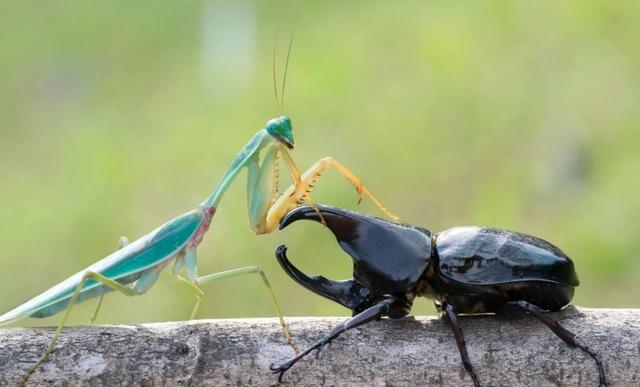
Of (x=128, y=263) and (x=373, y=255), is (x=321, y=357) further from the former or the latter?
(x=128, y=263)

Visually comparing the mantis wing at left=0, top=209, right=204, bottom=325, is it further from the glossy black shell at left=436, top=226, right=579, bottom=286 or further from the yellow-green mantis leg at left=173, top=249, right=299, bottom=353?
the glossy black shell at left=436, top=226, right=579, bottom=286

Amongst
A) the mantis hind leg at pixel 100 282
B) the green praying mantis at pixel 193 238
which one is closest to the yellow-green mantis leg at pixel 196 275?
the green praying mantis at pixel 193 238

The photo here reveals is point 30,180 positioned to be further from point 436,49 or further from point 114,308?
point 436,49

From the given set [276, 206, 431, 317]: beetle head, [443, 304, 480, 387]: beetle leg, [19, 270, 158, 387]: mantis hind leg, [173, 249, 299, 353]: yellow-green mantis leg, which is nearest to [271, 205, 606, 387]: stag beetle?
[276, 206, 431, 317]: beetle head

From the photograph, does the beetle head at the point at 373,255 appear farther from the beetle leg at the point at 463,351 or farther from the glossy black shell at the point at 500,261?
the beetle leg at the point at 463,351

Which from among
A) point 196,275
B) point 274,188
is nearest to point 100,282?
point 196,275

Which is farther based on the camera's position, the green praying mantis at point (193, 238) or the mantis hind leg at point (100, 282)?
the green praying mantis at point (193, 238)
